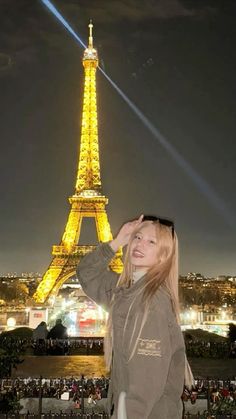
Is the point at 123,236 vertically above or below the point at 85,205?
below

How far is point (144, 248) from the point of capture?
289 centimetres

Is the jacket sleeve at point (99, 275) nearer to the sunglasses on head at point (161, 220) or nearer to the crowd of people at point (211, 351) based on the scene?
the sunglasses on head at point (161, 220)

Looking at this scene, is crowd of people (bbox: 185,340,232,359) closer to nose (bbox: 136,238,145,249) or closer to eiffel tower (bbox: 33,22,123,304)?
nose (bbox: 136,238,145,249)

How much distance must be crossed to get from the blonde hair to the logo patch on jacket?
0.89 ft

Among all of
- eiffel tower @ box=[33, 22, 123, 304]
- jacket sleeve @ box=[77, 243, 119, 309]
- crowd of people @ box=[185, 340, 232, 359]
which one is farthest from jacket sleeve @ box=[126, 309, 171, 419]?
eiffel tower @ box=[33, 22, 123, 304]

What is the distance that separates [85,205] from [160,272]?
5378 centimetres

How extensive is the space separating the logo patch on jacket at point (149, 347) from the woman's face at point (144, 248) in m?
0.57

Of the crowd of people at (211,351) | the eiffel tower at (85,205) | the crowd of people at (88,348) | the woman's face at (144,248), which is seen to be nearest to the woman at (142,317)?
the woman's face at (144,248)

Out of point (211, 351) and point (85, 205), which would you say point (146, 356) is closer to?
point (211, 351)

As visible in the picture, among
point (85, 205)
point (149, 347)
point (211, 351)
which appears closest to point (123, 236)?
point (149, 347)

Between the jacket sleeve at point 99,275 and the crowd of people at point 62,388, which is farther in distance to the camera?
the crowd of people at point 62,388

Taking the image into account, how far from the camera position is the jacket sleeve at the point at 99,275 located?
122 inches

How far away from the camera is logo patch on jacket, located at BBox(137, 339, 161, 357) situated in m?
2.36

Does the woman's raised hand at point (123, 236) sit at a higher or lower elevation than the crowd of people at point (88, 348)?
higher
